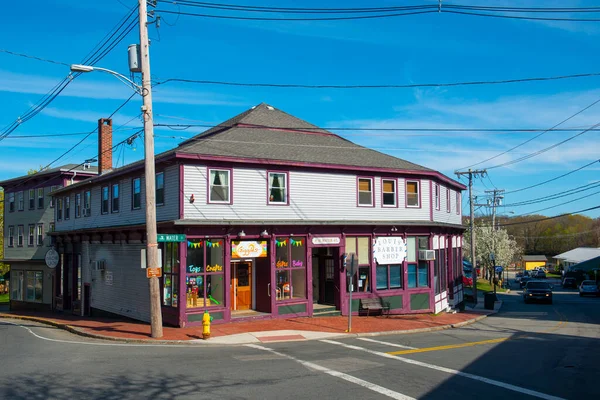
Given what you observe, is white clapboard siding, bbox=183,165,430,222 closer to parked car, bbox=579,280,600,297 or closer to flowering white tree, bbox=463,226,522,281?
parked car, bbox=579,280,600,297

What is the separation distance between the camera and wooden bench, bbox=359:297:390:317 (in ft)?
78.4

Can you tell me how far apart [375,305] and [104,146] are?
20.3 meters

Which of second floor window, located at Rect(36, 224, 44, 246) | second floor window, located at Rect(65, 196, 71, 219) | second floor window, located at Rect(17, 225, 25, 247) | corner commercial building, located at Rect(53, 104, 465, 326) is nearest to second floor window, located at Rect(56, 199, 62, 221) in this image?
second floor window, located at Rect(65, 196, 71, 219)

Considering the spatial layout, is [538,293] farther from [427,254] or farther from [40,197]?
[40,197]

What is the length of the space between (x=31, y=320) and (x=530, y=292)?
33.9 meters

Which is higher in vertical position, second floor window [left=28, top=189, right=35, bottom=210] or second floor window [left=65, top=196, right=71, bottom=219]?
second floor window [left=28, top=189, right=35, bottom=210]

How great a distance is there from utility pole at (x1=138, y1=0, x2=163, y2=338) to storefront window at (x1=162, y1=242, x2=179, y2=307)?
2396 mm

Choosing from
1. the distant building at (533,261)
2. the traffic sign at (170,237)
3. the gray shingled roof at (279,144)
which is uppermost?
the gray shingled roof at (279,144)

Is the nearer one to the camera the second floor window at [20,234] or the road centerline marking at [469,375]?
A: the road centerline marking at [469,375]

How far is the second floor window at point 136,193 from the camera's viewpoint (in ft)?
77.2

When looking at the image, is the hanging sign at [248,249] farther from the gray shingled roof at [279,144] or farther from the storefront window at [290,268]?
the gray shingled roof at [279,144]

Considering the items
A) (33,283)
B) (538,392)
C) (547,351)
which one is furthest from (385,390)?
(33,283)

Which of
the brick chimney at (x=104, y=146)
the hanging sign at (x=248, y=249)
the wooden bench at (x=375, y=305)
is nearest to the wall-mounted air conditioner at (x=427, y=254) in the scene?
the wooden bench at (x=375, y=305)

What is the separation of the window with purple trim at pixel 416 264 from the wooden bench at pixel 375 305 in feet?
6.92
